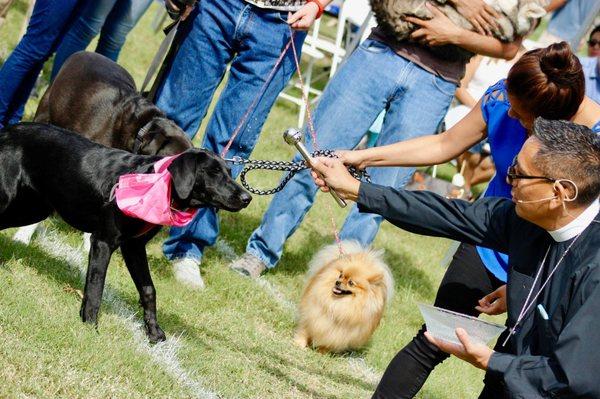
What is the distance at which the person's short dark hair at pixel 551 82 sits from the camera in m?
4.00

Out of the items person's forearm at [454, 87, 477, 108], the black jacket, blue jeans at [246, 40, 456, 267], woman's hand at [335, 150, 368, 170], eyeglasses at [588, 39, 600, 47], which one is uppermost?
the black jacket

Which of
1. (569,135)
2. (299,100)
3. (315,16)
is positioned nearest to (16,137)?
(315,16)

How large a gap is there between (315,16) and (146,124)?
3.98 feet

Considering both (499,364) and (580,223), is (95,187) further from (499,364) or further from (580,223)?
(580,223)

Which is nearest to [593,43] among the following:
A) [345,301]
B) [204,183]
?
[345,301]

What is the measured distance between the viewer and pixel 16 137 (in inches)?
196

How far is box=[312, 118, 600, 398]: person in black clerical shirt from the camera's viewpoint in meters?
3.04

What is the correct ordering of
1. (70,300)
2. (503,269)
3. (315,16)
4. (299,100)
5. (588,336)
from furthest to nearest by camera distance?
(299,100), (315,16), (70,300), (503,269), (588,336)

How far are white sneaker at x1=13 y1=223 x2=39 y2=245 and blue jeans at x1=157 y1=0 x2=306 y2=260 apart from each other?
34.9 inches

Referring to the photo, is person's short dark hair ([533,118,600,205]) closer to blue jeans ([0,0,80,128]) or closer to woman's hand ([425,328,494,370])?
woman's hand ([425,328,494,370])

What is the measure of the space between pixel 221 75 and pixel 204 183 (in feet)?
4.63

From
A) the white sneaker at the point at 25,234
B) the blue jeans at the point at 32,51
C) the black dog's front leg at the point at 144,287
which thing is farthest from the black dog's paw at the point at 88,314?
the blue jeans at the point at 32,51

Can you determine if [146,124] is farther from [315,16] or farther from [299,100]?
[299,100]

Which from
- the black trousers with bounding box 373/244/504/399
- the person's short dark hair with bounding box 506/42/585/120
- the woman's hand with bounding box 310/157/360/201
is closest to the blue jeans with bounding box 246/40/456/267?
the black trousers with bounding box 373/244/504/399
